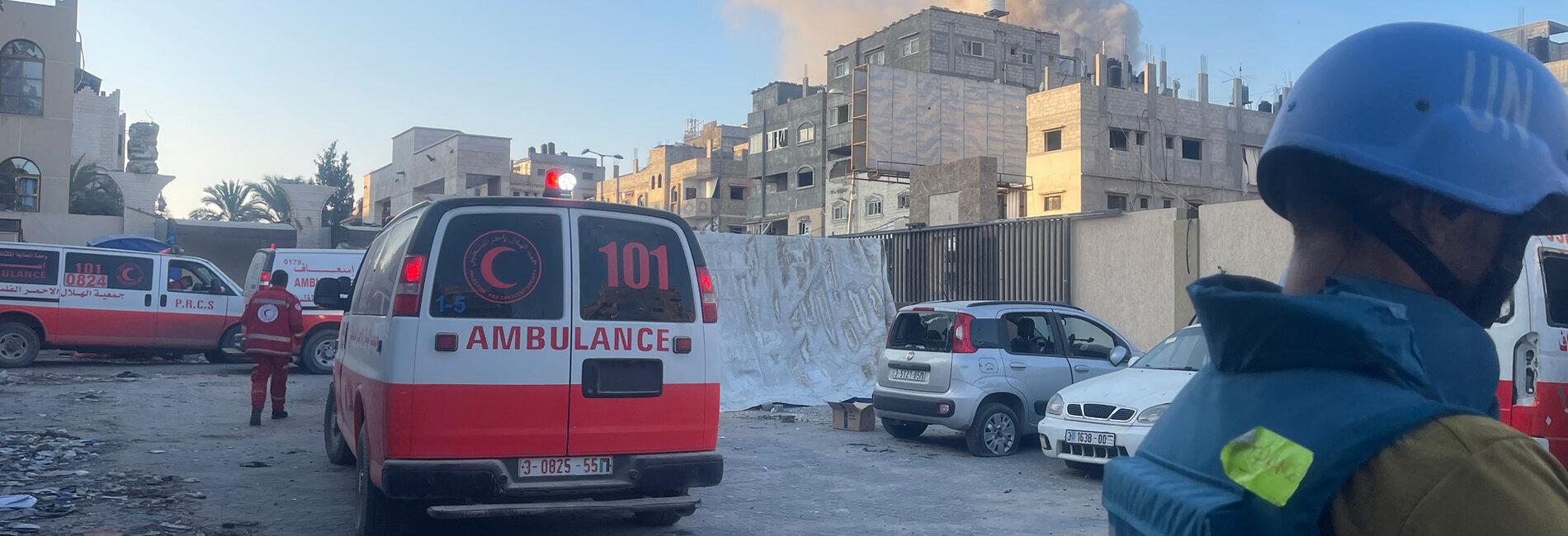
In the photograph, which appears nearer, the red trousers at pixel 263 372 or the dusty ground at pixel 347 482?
the dusty ground at pixel 347 482

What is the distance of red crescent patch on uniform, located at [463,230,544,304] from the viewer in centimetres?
578

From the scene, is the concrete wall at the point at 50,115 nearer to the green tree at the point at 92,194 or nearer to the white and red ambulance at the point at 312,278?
the green tree at the point at 92,194

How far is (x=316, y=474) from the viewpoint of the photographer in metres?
8.89

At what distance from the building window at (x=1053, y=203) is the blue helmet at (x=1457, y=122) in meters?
39.3

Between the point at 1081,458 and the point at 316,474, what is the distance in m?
6.54

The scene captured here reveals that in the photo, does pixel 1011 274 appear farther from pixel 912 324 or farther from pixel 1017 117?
pixel 1017 117

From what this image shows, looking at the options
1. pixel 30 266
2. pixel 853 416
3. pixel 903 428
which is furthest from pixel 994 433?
pixel 30 266

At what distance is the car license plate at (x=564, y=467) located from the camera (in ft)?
18.7

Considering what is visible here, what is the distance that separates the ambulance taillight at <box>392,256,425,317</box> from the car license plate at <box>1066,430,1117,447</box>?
5.84 m

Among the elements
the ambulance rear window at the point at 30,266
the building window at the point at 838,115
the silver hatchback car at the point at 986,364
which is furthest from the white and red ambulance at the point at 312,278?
the building window at the point at 838,115

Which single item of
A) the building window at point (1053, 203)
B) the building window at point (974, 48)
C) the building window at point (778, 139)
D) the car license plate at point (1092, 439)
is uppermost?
the building window at point (974, 48)

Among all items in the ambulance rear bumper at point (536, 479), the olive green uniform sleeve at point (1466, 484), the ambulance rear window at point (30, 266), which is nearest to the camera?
the olive green uniform sleeve at point (1466, 484)

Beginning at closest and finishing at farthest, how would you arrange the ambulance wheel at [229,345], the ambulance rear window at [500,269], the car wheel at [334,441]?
1. the ambulance rear window at [500,269]
2. the car wheel at [334,441]
3. the ambulance wheel at [229,345]

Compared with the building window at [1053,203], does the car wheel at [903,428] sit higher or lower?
lower
